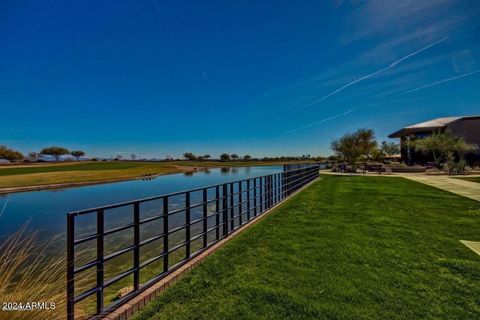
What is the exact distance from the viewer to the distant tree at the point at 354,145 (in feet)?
106

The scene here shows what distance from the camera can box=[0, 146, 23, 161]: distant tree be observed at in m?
79.7

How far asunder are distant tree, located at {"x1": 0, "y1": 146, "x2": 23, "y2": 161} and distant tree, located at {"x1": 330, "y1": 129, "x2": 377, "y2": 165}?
93.6 meters

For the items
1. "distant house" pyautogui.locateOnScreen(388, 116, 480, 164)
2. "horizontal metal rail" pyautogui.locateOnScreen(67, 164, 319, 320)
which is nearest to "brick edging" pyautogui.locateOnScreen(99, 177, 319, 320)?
"horizontal metal rail" pyautogui.locateOnScreen(67, 164, 319, 320)

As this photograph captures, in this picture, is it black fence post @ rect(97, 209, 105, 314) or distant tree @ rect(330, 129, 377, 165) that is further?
distant tree @ rect(330, 129, 377, 165)

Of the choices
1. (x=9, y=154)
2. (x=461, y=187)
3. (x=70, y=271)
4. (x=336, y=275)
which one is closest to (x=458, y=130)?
Result: (x=461, y=187)

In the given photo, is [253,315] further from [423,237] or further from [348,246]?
[423,237]

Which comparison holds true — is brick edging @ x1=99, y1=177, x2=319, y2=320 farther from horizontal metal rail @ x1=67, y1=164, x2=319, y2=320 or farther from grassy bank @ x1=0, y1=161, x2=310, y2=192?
grassy bank @ x1=0, y1=161, x2=310, y2=192

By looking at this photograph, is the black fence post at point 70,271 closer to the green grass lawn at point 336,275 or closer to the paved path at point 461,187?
the green grass lawn at point 336,275

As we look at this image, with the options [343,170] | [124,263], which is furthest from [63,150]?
[124,263]

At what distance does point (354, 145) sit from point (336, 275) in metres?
32.8

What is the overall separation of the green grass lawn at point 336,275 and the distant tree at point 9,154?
335 feet

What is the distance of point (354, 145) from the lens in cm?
3325

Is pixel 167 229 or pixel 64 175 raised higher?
pixel 167 229

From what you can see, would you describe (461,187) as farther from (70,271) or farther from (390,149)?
(390,149)
